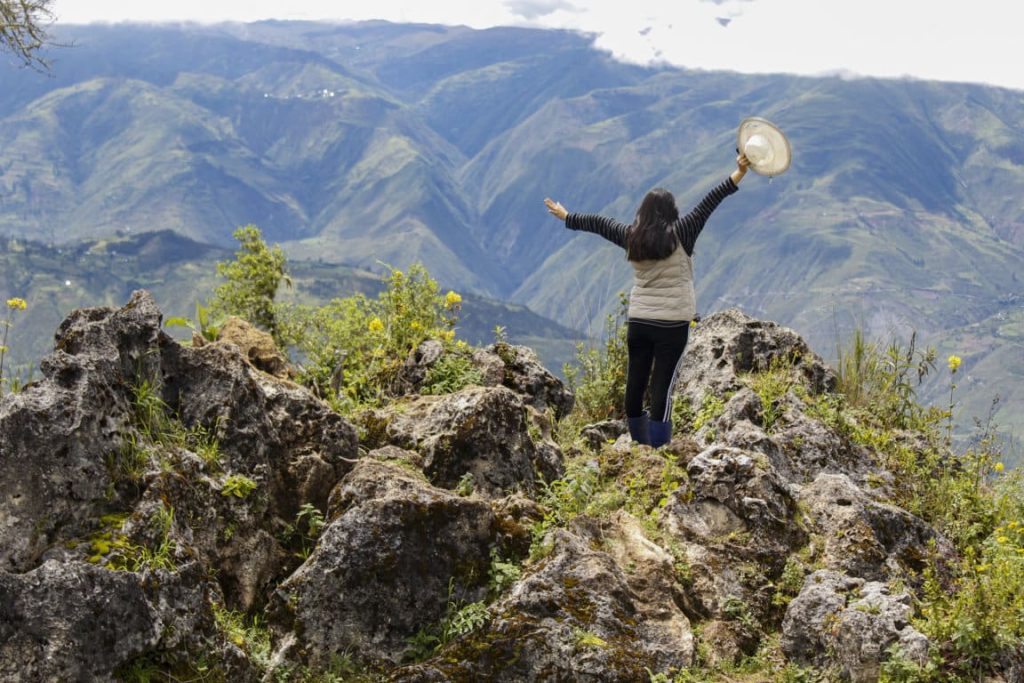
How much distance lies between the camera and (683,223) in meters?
9.31

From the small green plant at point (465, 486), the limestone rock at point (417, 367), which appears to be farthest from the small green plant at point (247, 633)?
the limestone rock at point (417, 367)

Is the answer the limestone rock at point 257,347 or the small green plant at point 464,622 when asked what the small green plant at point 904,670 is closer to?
the small green plant at point 464,622

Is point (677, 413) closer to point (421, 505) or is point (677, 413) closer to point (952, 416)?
point (952, 416)

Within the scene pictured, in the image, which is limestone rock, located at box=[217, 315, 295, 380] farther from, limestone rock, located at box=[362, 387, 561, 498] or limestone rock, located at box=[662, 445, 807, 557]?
limestone rock, located at box=[662, 445, 807, 557]

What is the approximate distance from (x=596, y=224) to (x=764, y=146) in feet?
6.60

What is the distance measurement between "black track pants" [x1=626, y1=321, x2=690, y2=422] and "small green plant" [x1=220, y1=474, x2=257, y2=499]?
15.4 ft

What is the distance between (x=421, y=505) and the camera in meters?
6.22

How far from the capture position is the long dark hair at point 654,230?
29.9ft

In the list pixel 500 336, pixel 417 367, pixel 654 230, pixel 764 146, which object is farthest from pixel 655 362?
pixel 417 367

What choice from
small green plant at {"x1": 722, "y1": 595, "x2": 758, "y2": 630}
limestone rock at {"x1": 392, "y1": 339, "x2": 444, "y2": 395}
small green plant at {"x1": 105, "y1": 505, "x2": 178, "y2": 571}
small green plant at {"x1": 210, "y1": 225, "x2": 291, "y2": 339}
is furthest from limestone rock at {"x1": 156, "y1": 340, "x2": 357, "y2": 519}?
small green plant at {"x1": 210, "y1": 225, "x2": 291, "y2": 339}

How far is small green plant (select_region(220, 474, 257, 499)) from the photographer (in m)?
6.33

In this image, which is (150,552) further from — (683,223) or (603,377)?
(603,377)

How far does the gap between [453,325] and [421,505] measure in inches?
212

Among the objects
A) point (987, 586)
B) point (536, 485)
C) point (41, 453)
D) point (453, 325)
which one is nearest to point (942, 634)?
point (987, 586)
